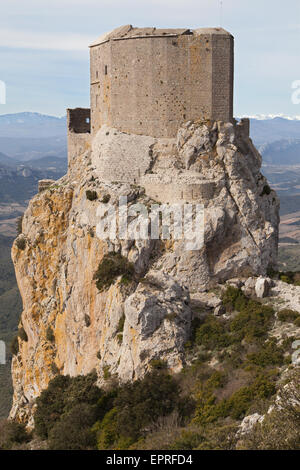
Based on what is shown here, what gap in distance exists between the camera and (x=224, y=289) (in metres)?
34.6

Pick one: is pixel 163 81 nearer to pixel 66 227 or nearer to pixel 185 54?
pixel 185 54

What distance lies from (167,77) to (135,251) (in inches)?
467

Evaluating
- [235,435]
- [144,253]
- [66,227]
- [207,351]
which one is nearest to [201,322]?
[207,351]

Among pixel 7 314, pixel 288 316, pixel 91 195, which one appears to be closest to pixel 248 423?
pixel 288 316

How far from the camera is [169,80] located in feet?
123

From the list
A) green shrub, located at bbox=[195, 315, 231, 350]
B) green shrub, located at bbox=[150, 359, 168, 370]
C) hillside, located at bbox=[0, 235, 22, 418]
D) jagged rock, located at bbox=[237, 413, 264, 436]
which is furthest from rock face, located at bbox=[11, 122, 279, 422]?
hillside, located at bbox=[0, 235, 22, 418]

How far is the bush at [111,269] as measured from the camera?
3434 centimetres

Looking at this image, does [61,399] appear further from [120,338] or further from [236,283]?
[236,283]

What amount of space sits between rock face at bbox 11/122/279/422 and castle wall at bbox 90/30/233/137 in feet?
3.35

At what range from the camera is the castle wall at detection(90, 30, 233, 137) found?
3712cm

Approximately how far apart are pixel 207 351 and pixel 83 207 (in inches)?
539

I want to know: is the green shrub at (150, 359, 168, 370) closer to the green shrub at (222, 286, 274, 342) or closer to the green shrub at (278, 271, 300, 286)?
the green shrub at (222, 286, 274, 342)
